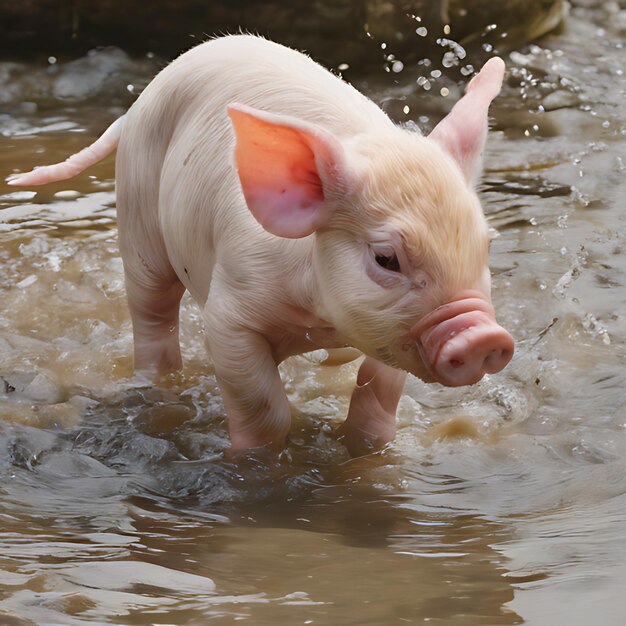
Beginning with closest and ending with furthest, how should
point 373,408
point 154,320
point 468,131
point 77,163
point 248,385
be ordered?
point 468,131
point 248,385
point 373,408
point 77,163
point 154,320

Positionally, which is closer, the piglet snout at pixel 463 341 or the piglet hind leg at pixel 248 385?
the piglet snout at pixel 463 341

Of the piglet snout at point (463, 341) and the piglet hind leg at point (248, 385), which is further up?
the piglet snout at point (463, 341)

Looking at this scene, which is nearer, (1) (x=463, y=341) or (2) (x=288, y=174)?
(1) (x=463, y=341)

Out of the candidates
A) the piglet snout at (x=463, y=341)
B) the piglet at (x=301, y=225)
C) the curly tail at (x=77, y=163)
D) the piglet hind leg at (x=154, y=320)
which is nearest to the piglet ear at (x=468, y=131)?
the piglet at (x=301, y=225)

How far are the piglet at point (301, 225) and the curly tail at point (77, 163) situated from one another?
12 millimetres

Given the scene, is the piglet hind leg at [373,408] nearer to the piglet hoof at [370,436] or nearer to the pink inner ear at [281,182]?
the piglet hoof at [370,436]

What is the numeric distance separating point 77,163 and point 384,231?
1.78 metres

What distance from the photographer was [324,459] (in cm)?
372

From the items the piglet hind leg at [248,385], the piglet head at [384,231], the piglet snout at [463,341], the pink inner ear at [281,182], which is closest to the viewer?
the piglet snout at [463,341]

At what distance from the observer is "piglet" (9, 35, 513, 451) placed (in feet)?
9.30

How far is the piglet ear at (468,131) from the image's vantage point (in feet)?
10.3

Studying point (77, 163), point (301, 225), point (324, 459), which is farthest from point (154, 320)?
point (301, 225)

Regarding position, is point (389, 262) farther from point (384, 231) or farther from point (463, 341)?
point (463, 341)

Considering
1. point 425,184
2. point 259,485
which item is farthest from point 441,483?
point 425,184
